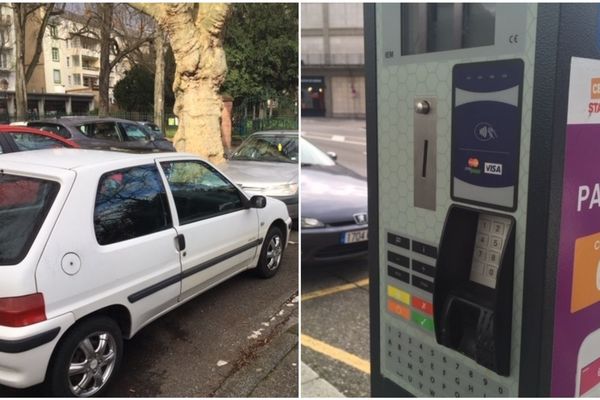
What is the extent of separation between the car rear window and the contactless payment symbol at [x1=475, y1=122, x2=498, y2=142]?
184 cm

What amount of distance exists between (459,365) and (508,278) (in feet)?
1.23

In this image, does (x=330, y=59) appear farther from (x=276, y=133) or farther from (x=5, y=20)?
(x=5, y=20)

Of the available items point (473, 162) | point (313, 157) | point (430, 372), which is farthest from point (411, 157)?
point (313, 157)

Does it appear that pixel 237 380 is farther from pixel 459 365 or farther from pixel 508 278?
pixel 508 278

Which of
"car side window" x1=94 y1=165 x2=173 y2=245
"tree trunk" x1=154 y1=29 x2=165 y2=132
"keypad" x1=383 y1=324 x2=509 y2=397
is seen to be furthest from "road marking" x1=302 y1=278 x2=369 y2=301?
"tree trunk" x1=154 y1=29 x2=165 y2=132

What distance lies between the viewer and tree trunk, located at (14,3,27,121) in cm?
546

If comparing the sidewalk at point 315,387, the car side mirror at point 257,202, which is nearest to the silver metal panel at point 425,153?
the sidewalk at point 315,387

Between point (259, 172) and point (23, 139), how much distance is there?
2410mm

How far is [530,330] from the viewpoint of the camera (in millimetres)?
1250

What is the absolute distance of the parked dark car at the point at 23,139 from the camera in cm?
491

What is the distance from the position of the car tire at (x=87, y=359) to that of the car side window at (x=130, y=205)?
1.36ft

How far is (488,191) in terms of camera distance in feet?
Answer: 4.21

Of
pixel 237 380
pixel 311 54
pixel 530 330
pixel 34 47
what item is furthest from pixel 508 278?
pixel 311 54

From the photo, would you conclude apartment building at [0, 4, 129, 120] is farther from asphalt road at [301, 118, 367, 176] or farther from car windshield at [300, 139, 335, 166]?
asphalt road at [301, 118, 367, 176]
